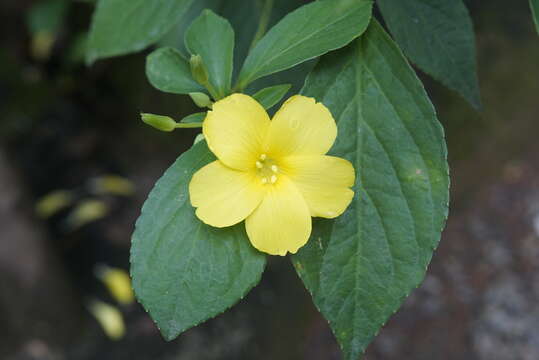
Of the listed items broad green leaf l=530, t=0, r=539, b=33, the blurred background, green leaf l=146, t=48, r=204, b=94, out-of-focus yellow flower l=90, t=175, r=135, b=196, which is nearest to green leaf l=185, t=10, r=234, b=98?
green leaf l=146, t=48, r=204, b=94

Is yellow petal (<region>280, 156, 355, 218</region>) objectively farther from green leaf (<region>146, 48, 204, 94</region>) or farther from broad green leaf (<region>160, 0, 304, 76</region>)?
broad green leaf (<region>160, 0, 304, 76</region>)

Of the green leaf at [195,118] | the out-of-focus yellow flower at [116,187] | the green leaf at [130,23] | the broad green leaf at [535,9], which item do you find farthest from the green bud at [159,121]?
the out-of-focus yellow flower at [116,187]

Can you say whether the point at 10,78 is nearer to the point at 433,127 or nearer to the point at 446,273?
the point at 446,273

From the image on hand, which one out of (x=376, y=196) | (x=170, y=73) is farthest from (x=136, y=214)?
(x=376, y=196)

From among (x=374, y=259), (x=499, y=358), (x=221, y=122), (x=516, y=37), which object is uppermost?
(x=221, y=122)

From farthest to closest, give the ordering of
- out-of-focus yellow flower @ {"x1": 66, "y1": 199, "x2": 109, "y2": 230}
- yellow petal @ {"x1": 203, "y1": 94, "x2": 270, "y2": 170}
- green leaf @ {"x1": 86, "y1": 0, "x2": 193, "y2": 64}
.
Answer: out-of-focus yellow flower @ {"x1": 66, "y1": 199, "x2": 109, "y2": 230} < green leaf @ {"x1": 86, "y1": 0, "x2": 193, "y2": 64} < yellow petal @ {"x1": 203, "y1": 94, "x2": 270, "y2": 170}

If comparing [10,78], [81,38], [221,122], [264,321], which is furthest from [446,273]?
[10,78]
